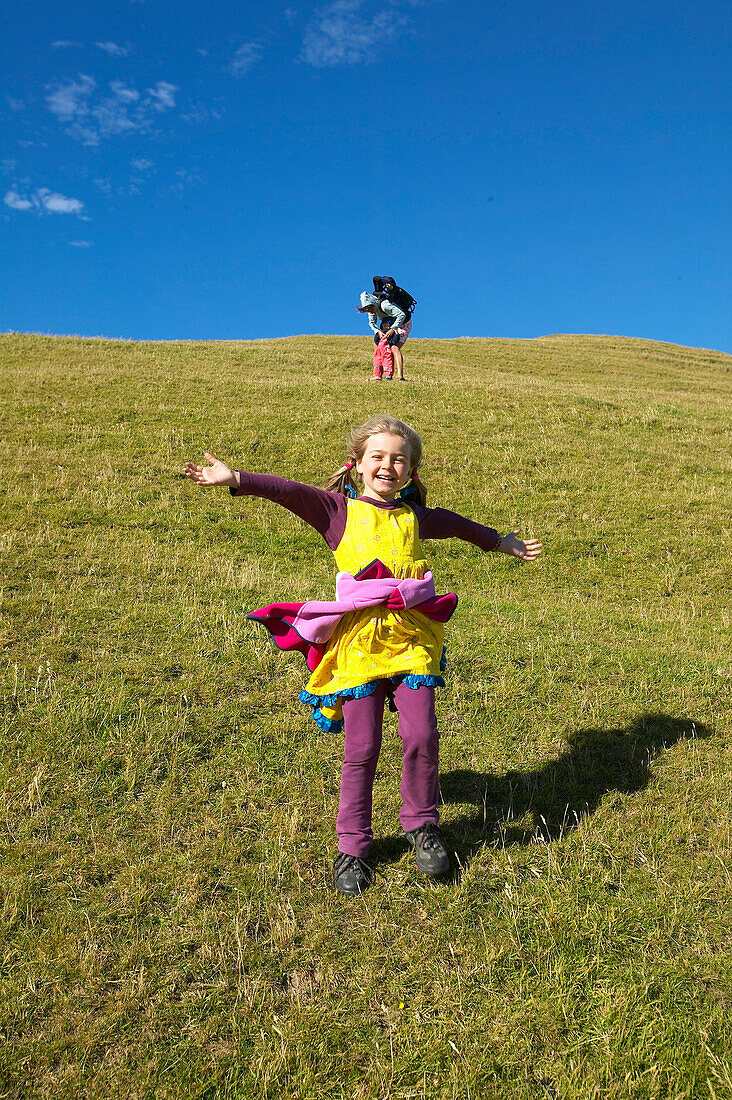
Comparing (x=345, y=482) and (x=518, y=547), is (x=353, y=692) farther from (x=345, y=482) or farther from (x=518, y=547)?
(x=518, y=547)

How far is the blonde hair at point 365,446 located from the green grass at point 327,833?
2.02 m

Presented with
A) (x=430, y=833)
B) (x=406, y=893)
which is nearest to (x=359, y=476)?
(x=430, y=833)

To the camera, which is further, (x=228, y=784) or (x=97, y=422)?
(x=97, y=422)

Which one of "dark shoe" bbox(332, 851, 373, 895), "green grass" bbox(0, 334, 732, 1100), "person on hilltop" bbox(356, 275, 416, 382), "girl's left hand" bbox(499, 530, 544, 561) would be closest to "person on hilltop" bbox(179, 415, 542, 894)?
"dark shoe" bbox(332, 851, 373, 895)

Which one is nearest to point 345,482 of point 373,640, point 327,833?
point 373,640

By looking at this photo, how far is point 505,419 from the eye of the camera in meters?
17.0

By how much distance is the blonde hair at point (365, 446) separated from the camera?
4332mm

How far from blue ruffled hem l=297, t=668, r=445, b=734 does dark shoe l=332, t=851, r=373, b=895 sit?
686 mm

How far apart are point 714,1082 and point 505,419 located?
49.9 ft

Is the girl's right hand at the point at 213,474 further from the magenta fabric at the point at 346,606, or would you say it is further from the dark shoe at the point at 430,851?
the dark shoe at the point at 430,851

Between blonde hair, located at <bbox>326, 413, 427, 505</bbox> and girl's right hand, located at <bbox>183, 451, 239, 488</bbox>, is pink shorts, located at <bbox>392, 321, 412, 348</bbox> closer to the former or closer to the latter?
blonde hair, located at <bbox>326, 413, 427, 505</bbox>

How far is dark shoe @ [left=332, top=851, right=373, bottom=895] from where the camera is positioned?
150 inches

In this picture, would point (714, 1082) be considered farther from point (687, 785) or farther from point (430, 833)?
point (687, 785)

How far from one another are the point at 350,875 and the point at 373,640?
125cm
